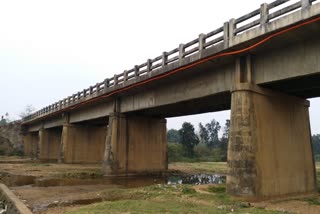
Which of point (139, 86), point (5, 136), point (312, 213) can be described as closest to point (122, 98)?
point (139, 86)

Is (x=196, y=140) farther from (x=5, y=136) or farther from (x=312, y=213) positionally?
(x=312, y=213)

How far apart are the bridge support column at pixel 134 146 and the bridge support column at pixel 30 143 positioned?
4461cm

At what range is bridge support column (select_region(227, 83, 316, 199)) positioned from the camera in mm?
15234

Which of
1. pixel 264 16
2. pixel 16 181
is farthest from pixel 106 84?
pixel 264 16

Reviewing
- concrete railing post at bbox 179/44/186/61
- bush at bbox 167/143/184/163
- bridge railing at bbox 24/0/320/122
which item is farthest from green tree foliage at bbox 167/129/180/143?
concrete railing post at bbox 179/44/186/61

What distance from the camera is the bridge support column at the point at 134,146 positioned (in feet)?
100

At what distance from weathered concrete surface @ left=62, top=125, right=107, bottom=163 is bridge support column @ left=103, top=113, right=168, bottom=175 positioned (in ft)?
45.6

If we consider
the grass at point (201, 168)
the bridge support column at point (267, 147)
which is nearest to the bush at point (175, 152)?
the grass at point (201, 168)

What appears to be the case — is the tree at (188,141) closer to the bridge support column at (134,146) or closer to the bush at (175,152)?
the bush at (175,152)

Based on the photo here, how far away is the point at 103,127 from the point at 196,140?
3733cm

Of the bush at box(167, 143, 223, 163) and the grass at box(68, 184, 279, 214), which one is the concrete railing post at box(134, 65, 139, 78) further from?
the bush at box(167, 143, 223, 163)

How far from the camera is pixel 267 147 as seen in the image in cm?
1595

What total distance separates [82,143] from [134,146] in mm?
15264

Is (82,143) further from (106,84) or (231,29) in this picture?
(231,29)
